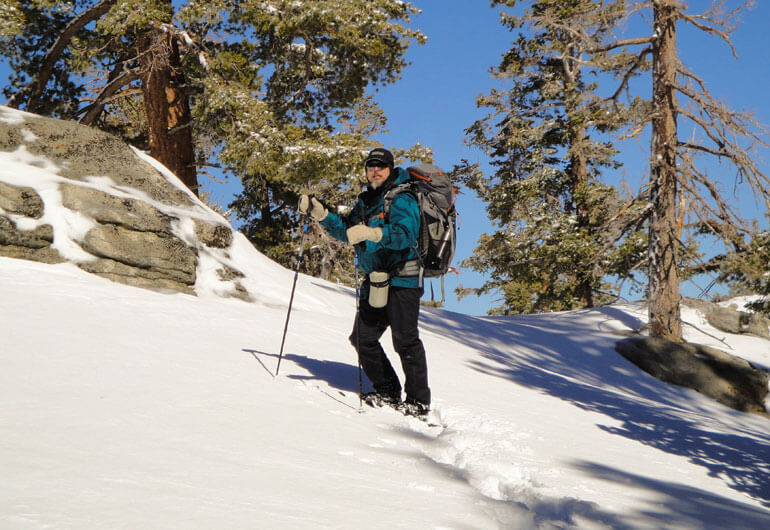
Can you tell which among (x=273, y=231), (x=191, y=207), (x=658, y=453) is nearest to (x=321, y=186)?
(x=273, y=231)

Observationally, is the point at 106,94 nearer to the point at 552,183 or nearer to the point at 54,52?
the point at 54,52

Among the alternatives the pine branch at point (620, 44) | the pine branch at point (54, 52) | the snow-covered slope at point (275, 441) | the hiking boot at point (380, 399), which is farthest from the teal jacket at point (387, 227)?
the pine branch at point (54, 52)

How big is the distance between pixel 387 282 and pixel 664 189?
38.3 feet

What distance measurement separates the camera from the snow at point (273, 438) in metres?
2.24

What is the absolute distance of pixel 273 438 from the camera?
3.28 meters

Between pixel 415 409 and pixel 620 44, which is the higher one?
pixel 620 44

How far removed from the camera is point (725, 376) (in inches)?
489

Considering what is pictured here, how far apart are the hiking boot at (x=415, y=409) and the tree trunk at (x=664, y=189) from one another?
11.2 m

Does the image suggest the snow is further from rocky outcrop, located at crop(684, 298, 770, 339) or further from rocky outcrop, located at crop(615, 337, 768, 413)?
rocky outcrop, located at crop(684, 298, 770, 339)

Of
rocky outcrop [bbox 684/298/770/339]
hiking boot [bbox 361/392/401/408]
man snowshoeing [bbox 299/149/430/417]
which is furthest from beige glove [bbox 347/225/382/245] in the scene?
rocky outcrop [bbox 684/298/770/339]

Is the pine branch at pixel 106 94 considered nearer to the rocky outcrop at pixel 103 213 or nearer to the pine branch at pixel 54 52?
the pine branch at pixel 54 52

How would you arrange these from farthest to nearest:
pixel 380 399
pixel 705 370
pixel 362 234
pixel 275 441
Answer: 1. pixel 705 370
2. pixel 380 399
3. pixel 362 234
4. pixel 275 441

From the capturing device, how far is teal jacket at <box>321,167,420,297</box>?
4406 mm

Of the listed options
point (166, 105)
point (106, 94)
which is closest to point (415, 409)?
point (166, 105)
